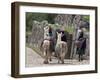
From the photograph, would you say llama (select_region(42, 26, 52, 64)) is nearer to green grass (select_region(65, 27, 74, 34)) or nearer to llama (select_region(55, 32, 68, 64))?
llama (select_region(55, 32, 68, 64))

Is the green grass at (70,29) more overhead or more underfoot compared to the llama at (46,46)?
more overhead

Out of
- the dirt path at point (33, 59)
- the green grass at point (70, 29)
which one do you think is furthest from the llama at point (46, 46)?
the green grass at point (70, 29)

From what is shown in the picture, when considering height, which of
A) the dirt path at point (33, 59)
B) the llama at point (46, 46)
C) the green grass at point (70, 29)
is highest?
the green grass at point (70, 29)

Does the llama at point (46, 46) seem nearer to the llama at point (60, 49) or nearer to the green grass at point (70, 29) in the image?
the llama at point (60, 49)

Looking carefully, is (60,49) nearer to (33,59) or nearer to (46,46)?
(46,46)

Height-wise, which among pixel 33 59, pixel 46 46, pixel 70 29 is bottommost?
pixel 33 59

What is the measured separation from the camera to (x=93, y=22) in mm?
2238

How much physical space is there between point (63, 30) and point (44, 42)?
8.5 inches

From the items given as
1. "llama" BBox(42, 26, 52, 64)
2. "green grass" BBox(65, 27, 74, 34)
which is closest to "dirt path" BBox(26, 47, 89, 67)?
"llama" BBox(42, 26, 52, 64)

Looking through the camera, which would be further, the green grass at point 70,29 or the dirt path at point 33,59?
the green grass at point 70,29

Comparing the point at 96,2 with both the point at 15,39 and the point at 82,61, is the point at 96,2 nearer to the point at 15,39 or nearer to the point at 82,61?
the point at 82,61

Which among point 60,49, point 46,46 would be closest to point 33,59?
point 46,46

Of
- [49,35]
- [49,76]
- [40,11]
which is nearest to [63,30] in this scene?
[49,35]

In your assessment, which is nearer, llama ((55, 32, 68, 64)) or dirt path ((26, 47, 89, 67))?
dirt path ((26, 47, 89, 67))
